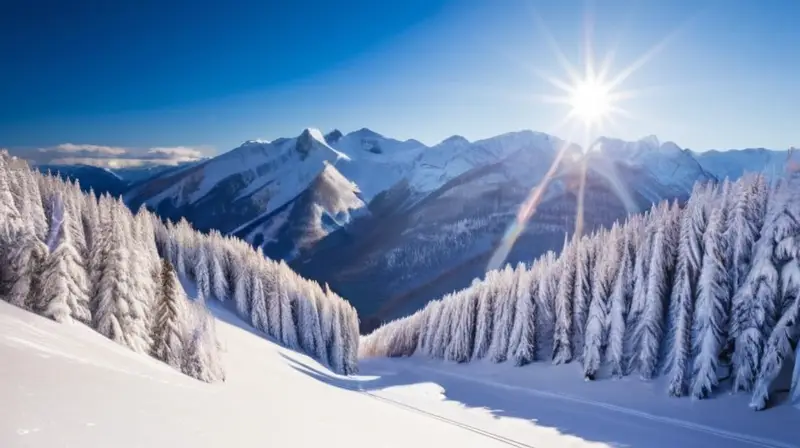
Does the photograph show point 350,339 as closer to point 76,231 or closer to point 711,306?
point 76,231

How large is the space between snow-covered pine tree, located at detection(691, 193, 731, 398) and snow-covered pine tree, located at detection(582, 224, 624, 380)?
781 cm

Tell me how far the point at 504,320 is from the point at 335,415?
127ft

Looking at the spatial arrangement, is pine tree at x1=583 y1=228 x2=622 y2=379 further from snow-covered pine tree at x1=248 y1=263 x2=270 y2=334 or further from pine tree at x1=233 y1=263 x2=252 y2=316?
snow-covered pine tree at x1=248 y1=263 x2=270 y2=334

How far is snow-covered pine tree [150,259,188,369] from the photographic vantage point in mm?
20188

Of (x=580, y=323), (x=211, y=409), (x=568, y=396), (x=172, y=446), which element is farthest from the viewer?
(x=580, y=323)

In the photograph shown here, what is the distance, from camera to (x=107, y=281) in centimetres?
2194

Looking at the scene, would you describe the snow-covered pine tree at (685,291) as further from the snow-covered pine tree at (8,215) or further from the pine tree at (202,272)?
the pine tree at (202,272)

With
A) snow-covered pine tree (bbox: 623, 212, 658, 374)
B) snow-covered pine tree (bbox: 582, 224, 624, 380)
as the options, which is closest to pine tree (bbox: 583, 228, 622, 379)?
snow-covered pine tree (bbox: 582, 224, 624, 380)

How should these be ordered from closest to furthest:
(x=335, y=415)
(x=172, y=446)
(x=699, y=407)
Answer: (x=172, y=446)
(x=335, y=415)
(x=699, y=407)

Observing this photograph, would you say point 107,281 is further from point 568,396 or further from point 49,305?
point 568,396

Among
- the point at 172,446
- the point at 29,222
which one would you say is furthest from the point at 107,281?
the point at 172,446

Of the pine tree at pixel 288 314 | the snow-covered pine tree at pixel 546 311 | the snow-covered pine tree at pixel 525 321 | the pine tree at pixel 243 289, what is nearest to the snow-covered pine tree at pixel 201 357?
the pine tree at pixel 288 314

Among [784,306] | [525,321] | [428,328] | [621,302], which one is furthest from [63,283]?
[428,328]

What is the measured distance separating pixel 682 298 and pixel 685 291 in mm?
623
